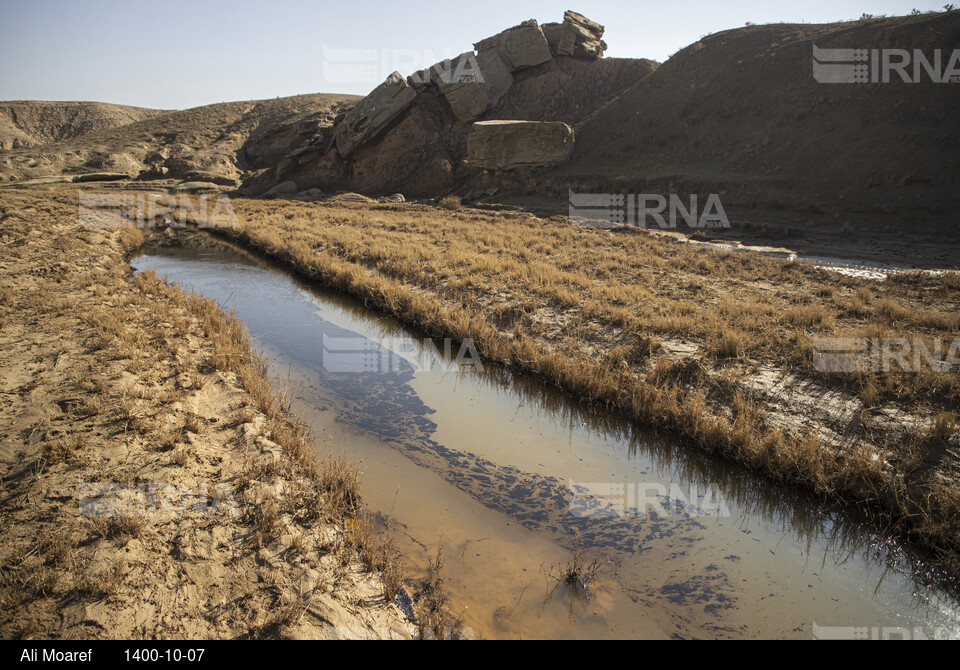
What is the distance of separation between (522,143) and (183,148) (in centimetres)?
3377

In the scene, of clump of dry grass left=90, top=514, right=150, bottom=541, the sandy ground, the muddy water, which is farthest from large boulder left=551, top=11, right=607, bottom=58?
clump of dry grass left=90, top=514, right=150, bottom=541

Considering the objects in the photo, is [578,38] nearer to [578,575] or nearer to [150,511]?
[578,575]

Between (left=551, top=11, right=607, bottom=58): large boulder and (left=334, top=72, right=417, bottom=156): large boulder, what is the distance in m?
11.9

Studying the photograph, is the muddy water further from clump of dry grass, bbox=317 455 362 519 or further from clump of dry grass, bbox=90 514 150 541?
clump of dry grass, bbox=90 514 150 541

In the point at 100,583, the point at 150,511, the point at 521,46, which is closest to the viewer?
the point at 100,583

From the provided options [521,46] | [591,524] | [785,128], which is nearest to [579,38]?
[521,46]

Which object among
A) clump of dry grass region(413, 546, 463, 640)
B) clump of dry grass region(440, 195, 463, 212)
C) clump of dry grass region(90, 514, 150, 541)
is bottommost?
clump of dry grass region(413, 546, 463, 640)

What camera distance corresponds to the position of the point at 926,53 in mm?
22578

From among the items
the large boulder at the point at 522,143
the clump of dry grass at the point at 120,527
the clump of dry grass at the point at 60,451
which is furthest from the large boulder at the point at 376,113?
the clump of dry grass at the point at 120,527

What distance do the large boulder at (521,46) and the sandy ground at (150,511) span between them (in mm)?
37634

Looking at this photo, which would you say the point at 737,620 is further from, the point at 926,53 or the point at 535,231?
the point at 926,53

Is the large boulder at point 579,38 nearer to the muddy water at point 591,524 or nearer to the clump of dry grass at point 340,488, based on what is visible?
the muddy water at point 591,524

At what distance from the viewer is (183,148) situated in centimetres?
4722

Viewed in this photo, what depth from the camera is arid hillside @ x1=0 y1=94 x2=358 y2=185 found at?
4138cm
